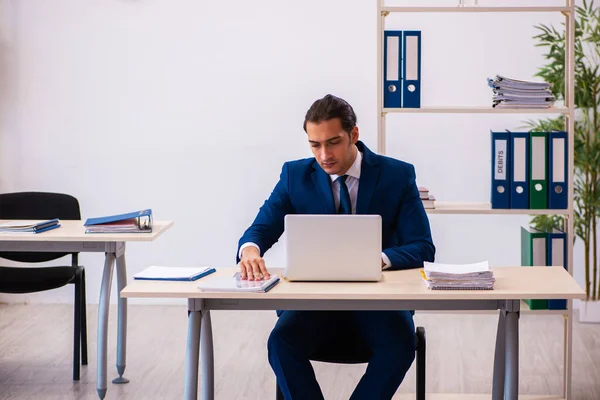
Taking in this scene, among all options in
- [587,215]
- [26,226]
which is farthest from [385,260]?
[587,215]

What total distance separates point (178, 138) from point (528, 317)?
2541mm

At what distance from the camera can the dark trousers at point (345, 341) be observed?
2967 mm

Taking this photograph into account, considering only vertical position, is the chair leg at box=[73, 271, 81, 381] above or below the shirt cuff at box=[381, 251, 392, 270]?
below

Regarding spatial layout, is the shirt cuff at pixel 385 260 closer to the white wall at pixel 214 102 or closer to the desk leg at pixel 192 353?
the desk leg at pixel 192 353

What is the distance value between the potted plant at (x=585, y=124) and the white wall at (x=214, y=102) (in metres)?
0.30

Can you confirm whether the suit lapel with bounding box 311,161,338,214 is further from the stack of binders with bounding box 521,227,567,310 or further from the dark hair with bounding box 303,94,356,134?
the stack of binders with bounding box 521,227,567,310

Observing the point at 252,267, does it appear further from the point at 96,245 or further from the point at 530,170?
the point at 530,170

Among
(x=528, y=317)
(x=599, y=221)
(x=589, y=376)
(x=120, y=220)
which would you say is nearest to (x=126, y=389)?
(x=120, y=220)

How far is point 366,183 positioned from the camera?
10.8 ft

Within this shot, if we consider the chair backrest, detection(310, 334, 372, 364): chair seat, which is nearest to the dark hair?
detection(310, 334, 372, 364): chair seat

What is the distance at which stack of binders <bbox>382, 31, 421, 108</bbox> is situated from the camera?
161 inches

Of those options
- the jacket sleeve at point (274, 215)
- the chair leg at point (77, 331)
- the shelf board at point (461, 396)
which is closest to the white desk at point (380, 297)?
the jacket sleeve at point (274, 215)

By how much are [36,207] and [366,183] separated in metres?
2.22

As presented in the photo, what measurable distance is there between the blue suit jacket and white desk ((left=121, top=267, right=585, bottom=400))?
1.18ft
